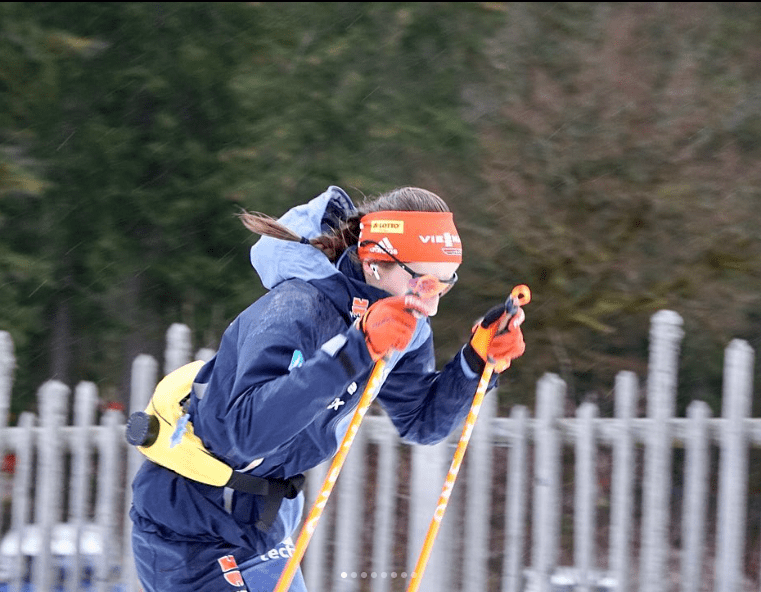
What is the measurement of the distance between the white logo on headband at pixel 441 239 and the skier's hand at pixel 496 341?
0.80 feet

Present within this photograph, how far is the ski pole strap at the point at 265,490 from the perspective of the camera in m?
2.89

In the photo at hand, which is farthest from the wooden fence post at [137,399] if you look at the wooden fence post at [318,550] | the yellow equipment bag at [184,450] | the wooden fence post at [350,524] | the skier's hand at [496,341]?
the skier's hand at [496,341]

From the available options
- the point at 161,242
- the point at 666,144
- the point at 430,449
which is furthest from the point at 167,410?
the point at 161,242

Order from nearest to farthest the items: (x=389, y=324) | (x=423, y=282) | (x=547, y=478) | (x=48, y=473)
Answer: (x=389, y=324), (x=423, y=282), (x=547, y=478), (x=48, y=473)

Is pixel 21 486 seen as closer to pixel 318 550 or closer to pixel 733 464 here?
pixel 318 550

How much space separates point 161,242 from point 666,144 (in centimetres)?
468

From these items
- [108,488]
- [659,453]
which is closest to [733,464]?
[659,453]

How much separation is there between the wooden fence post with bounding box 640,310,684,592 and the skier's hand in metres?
1.26

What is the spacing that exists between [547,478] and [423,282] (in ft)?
6.29

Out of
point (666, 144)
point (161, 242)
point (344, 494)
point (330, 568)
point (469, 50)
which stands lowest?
point (330, 568)

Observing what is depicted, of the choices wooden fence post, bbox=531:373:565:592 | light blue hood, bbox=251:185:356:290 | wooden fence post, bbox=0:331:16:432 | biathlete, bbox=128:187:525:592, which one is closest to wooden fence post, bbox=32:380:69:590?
wooden fence post, bbox=0:331:16:432

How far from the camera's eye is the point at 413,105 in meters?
9.30

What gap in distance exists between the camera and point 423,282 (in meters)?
2.76

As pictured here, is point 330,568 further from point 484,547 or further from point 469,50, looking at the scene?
point 469,50
